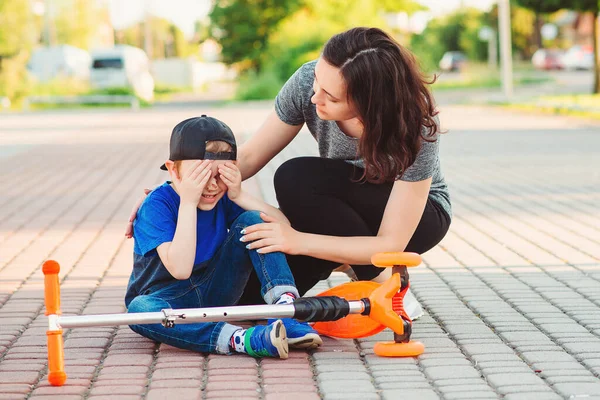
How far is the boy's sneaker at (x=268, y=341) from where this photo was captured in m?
3.29

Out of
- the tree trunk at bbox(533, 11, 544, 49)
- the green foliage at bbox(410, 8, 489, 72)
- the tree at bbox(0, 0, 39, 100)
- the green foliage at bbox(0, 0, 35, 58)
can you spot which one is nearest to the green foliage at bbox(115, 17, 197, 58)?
the green foliage at bbox(410, 8, 489, 72)

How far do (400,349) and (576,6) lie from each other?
64.3 ft

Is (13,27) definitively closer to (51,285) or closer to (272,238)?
(272,238)

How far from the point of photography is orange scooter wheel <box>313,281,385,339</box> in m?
3.52

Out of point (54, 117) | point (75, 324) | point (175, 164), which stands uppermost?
point (175, 164)

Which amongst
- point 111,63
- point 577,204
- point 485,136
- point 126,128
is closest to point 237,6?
point 111,63

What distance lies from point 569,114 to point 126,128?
26.8ft

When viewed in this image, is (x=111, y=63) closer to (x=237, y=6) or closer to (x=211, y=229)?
(x=237, y=6)

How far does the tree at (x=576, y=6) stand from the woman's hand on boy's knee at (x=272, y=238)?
18.9 m

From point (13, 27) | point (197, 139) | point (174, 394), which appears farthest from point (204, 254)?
point (13, 27)

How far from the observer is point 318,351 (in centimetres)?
349

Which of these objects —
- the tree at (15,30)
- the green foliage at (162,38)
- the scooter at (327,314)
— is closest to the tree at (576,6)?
the tree at (15,30)

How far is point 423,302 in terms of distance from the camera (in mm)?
4320

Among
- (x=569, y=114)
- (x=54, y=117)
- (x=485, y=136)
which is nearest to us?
(x=485, y=136)
